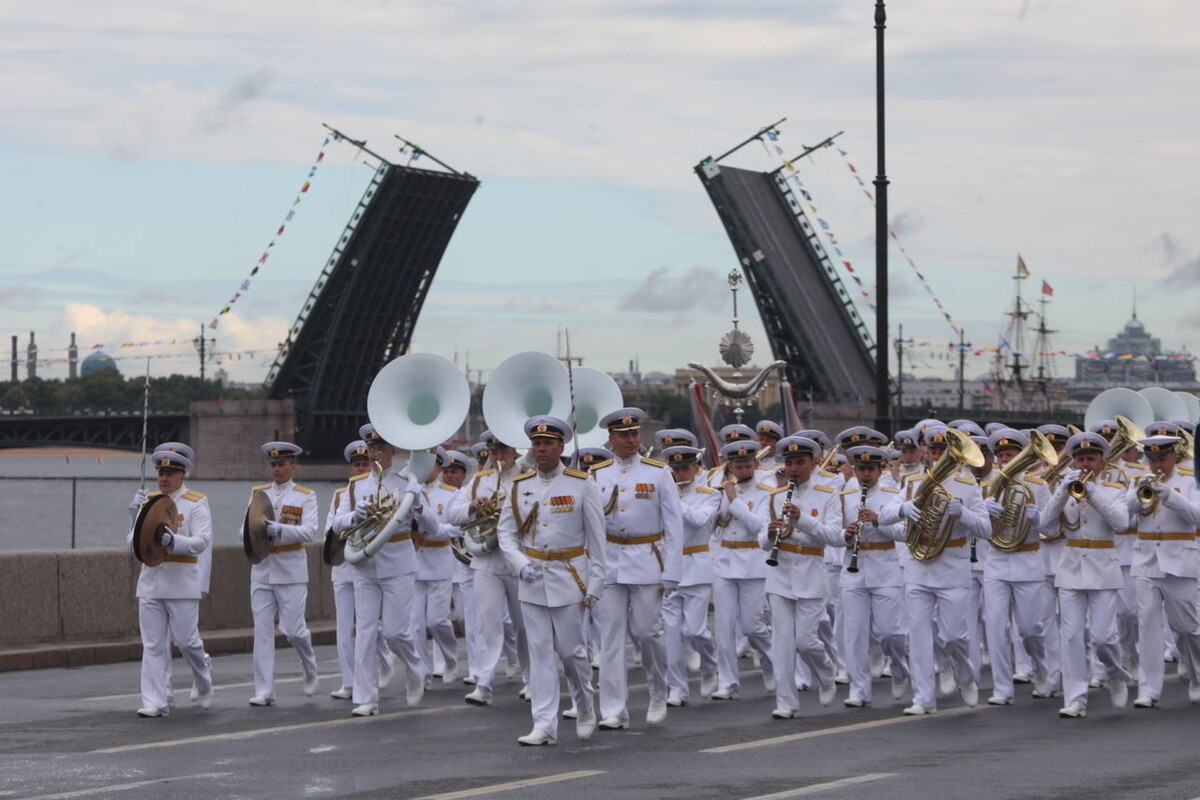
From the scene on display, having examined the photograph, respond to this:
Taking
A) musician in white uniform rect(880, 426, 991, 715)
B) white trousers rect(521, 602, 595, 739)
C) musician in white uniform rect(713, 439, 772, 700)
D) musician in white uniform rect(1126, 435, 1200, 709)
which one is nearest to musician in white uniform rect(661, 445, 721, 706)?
musician in white uniform rect(713, 439, 772, 700)

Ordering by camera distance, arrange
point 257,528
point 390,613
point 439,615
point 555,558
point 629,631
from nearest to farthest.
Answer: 1. point 555,558
2. point 629,631
3. point 390,613
4. point 257,528
5. point 439,615

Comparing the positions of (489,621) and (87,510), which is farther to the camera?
(87,510)

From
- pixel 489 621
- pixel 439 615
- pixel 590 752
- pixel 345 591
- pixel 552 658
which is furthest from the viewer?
Answer: pixel 439 615

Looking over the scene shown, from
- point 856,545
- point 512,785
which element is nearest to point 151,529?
point 512,785

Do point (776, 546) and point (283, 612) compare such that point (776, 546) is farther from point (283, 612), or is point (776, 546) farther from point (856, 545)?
point (283, 612)

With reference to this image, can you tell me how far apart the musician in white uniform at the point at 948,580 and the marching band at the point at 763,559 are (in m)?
0.02

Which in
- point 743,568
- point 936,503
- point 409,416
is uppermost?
point 409,416

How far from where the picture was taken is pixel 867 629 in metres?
13.1

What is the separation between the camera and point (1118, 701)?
12703mm

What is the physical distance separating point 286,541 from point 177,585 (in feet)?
3.14

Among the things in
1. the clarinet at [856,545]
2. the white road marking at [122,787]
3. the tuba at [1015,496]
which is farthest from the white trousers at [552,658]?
the tuba at [1015,496]

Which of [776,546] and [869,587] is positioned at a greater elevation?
[776,546]

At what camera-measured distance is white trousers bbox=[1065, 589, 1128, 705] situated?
12438mm

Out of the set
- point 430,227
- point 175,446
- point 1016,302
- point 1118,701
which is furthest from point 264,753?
point 1016,302
